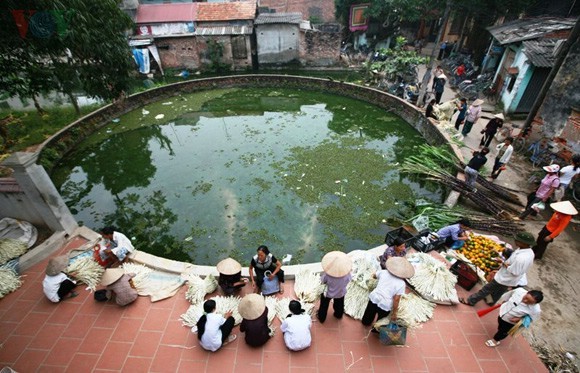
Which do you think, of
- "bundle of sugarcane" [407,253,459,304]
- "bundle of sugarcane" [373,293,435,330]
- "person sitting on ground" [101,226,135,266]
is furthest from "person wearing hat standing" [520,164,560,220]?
"person sitting on ground" [101,226,135,266]

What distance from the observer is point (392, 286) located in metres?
3.82

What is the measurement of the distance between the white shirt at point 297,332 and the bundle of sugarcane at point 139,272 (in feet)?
8.93

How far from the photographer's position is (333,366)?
398cm

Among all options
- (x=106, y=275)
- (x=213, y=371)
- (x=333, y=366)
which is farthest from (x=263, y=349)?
(x=106, y=275)

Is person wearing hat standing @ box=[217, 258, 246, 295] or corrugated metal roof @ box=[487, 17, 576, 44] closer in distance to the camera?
person wearing hat standing @ box=[217, 258, 246, 295]

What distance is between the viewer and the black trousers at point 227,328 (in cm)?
409

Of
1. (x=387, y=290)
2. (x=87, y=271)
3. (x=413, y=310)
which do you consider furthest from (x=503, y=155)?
(x=87, y=271)

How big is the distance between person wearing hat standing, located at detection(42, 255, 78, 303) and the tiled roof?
19315 mm

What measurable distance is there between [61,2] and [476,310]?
29.4 ft

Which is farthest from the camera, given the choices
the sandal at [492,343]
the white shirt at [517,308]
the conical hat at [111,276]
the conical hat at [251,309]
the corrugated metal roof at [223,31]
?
the corrugated metal roof at [223,31]

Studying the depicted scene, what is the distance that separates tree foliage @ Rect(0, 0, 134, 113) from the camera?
4.93m

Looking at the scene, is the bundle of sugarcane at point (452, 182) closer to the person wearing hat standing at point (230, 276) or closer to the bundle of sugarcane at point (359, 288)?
the bundle of sugarcane at point (359, 288)

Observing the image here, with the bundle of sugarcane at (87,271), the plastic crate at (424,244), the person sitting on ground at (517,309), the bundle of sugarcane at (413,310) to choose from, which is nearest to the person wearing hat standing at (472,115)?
the plastic crate at (424,244)

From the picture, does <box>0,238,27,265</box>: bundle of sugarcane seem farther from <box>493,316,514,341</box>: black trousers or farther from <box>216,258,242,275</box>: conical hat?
<box>493,316,514,341</box>: black trousers
